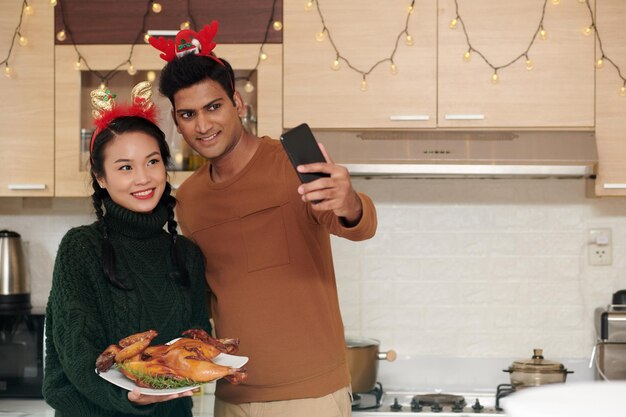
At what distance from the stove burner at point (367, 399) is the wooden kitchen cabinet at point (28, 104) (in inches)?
51.0

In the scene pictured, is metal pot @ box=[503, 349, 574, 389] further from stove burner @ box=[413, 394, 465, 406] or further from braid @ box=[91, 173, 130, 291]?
braid @ box=[91, 173, 130, 291]

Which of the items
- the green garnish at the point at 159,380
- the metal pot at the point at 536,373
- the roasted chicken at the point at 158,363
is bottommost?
the metal pot at the point at 536,373

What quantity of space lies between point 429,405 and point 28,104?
176 centimetres

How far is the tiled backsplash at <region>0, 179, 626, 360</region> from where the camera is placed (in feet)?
10.5

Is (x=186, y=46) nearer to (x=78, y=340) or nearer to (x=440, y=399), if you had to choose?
(x=78, y=340)

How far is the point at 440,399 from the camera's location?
294 centimetres

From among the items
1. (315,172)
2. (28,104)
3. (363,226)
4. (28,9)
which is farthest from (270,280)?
(28,9)

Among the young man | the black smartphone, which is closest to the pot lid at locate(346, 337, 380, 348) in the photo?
the young man

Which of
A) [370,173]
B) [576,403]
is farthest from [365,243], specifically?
[576,403]

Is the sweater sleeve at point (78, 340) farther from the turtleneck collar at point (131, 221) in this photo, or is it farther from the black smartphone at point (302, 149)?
the black smartphone at point (302, 149)

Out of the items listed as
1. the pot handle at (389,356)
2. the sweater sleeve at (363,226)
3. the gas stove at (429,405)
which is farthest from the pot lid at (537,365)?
the sweater sleeve at (363,226)

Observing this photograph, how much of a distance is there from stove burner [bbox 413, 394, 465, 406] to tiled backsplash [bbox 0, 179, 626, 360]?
0.90 feet

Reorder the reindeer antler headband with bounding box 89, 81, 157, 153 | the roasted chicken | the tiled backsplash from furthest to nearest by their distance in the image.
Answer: the tiled backsplash
the reindeer antler headband with bounding box 89, 81, 157, 153
the roasted chicken

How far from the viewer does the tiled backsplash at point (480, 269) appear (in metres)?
3.19
